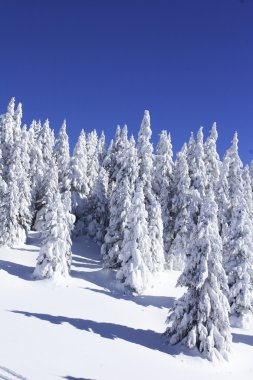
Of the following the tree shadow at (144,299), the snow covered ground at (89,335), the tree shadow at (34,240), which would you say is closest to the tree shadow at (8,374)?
the snow covered ground at (89,335)

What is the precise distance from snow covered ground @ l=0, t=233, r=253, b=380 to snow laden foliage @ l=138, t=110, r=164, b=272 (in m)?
4.79

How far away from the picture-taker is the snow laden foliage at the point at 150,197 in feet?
144

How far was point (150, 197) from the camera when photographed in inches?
1859

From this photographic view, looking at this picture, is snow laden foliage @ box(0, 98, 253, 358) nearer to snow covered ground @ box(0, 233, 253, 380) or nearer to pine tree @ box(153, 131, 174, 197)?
pine tree @ box(153, 131, 174, 197)

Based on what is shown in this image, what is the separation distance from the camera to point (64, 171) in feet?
197

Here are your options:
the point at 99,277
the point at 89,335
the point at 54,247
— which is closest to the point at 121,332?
the point at 89,335

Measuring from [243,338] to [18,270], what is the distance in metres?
21.7

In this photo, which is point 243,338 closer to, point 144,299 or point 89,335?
point 144,299

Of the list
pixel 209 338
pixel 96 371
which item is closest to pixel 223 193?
pixel 209 338

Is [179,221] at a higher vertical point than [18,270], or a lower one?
higher

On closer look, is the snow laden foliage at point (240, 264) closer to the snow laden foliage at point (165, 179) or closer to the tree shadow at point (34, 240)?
the snow laden foliage at point (165, 179)

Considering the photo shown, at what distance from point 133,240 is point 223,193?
1720 cm

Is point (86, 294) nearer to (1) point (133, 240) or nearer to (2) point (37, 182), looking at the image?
(1) point (133, 240)

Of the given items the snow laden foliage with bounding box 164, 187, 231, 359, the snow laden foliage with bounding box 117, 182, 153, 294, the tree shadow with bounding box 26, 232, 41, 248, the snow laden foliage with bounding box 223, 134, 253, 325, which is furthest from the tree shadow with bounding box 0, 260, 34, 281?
the snow laden foliage with bounding box 223, 134, 253, 325
